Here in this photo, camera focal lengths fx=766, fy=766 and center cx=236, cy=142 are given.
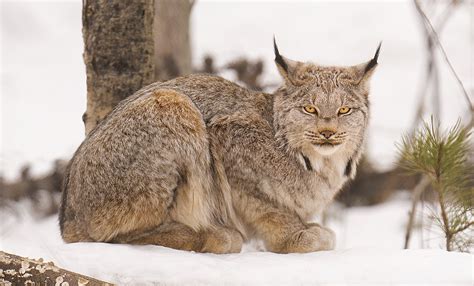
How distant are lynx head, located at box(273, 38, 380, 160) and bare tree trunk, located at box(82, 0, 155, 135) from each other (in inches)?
44.0

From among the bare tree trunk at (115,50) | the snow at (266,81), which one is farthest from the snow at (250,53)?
the bare tree trunk at (115,50)

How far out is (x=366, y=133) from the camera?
5.54m

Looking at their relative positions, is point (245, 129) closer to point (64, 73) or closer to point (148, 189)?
point (148, 189)

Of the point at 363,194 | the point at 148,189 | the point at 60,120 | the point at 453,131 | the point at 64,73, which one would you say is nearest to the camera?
the point at 148,189

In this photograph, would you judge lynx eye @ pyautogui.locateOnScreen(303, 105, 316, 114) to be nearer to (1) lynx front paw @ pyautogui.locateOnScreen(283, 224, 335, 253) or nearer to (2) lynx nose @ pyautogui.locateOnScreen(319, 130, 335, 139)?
(2) lynx nose @ pyautogui.locateOnScreen(319, 130, 335, 139)

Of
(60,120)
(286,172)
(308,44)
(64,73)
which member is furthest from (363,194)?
(286,172)

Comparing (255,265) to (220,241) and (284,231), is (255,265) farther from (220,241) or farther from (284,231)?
(284,231)

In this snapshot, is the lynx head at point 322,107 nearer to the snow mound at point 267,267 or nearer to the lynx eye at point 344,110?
the lynx eye at point 344,110

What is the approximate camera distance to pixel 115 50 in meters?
5.75

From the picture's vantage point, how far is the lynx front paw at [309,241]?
5246 mm

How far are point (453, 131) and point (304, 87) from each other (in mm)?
1065

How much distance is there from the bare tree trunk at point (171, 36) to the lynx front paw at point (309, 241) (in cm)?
415

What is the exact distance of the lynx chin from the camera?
4949 millimetres

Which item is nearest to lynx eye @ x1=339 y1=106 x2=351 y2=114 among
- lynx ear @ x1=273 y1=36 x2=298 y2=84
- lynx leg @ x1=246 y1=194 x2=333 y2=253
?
lynx ear @ x1=273 y1=36 x2=298 y2=84
